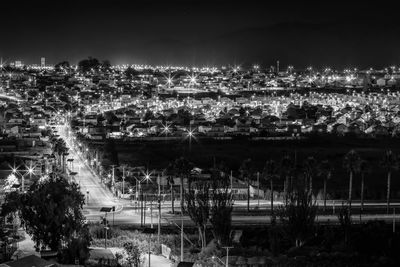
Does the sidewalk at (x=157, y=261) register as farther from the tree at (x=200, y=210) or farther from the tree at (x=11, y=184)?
the tree at (x=11, y=184)

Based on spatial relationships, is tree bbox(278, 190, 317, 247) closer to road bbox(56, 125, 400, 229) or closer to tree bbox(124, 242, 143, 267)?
road bbox(56, 125, 400, 229)

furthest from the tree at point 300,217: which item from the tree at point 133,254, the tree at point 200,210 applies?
the tree at point 133,254

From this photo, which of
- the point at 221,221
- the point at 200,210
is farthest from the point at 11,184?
the point at 221,221

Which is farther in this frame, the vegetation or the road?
the road

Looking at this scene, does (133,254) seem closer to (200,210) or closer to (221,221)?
(221,221)

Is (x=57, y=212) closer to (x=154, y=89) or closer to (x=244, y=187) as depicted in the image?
(x=244, y=187)

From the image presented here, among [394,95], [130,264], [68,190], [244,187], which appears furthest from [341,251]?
[394,95]

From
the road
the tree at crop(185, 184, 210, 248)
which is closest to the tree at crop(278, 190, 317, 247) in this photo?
the tree at crop(185, 184, 210, 248)
